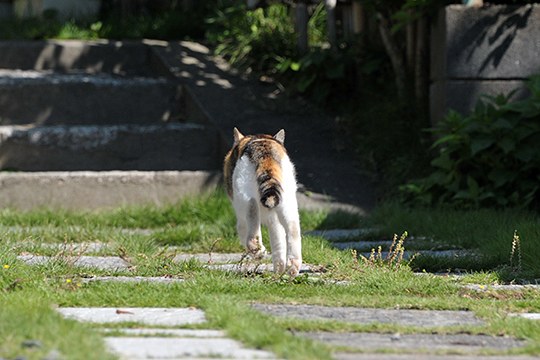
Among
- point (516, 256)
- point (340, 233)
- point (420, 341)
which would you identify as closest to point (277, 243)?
point (516, 256)

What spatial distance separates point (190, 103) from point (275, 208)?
483 centimetres

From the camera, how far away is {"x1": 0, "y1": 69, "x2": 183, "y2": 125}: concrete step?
9.48 meters

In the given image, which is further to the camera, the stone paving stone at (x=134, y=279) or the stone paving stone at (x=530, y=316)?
the stone paving stone at (x=134, y=279)

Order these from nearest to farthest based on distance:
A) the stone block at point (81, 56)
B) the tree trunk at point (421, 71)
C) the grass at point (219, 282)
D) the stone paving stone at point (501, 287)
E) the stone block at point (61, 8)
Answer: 1. the grass at point (219, 282)
2. the stone paving stone at point (501, 287)
3. the tree trunk at point (421, 71)
4. the stone block at point (81, 56)
5. the stone block at point (61, 8)

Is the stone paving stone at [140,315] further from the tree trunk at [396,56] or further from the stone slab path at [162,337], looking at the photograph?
the tree trunk at [396,56]

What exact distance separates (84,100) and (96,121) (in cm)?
22

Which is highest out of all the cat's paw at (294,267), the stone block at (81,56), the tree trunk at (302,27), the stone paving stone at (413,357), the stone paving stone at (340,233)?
the tree trunk at (302,27)

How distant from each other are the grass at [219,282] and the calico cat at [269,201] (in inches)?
5.9

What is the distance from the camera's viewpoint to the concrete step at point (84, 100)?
31.1ft

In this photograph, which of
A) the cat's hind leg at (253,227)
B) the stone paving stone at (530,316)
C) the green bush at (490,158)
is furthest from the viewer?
the green bush at (490,158)

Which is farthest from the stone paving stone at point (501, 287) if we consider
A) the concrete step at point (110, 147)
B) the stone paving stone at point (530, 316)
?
the concrete step at point (110, 147)

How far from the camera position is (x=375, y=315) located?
14.2 ft

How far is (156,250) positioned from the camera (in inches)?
239

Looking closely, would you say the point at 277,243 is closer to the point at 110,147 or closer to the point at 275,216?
the point at 275,216
